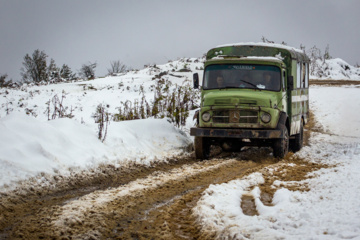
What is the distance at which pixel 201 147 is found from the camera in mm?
10766

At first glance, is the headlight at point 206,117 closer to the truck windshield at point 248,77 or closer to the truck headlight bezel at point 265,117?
the truck windshield at point 248,77

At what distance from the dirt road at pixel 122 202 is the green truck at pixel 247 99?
995mm

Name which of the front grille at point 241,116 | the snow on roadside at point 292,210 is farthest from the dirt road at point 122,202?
the front grille at point 241,116

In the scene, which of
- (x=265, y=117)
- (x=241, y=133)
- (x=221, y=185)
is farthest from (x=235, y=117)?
(x=221, y=185)

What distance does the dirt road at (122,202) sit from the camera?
16.4ft

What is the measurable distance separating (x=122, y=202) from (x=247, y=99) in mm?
4918

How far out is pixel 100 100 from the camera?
20641 mm

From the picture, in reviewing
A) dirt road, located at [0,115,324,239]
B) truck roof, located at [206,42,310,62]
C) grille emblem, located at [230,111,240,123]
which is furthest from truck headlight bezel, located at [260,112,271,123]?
truck roof, located at [206,42,310,62]

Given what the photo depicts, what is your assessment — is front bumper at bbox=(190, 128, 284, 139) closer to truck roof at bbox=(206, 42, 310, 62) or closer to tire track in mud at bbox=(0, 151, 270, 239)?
tire track in mud at bbox=(0, 151, 270, 239)

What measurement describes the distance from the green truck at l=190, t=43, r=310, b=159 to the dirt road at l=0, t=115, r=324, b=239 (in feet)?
3.26

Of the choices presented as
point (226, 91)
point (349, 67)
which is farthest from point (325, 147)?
point (349, 67)

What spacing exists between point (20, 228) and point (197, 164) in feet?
17.7

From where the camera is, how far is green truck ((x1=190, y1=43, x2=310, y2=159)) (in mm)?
A: 10289

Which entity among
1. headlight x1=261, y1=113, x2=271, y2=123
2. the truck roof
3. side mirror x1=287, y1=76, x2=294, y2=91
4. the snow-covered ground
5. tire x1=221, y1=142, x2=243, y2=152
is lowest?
tire x1=221, y1=142, x2=243, y2=152
